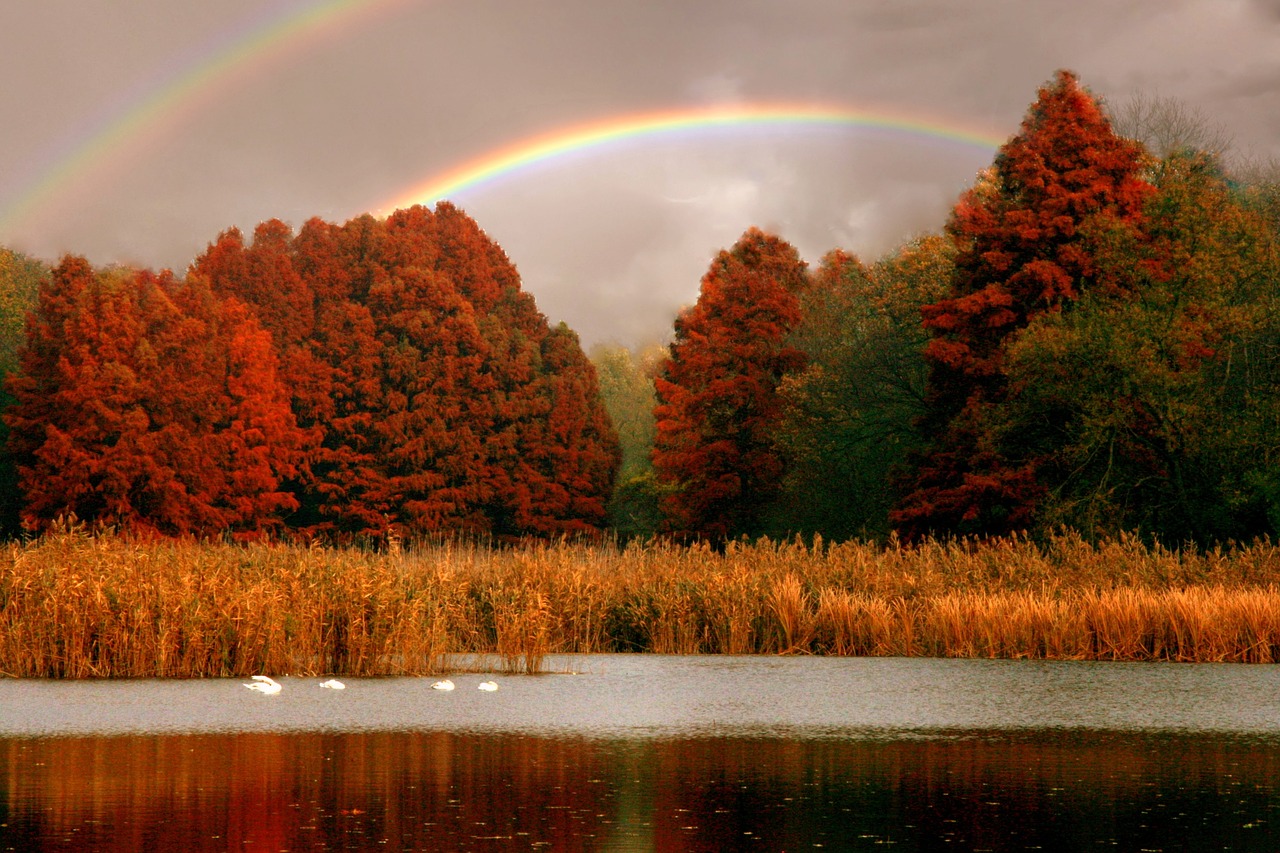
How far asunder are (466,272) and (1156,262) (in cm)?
3554

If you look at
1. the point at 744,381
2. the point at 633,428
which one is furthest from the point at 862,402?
the point at 633,428

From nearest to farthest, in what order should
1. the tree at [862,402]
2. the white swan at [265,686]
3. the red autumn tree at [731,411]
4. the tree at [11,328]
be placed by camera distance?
the white swan at [265,686]
the tree at [862,402]
the red autumn tree at [731,411]
the tree at [11,328]

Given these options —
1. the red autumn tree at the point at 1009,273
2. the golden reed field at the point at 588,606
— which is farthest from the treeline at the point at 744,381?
the golden reed field at the point at 588,606

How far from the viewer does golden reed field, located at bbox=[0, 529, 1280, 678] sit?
1666 cm

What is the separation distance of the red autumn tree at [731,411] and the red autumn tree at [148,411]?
41.1 feet

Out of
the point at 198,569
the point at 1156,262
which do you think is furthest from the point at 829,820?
the point at 1156,262

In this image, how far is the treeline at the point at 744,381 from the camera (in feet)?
104

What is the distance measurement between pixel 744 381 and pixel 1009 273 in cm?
1305

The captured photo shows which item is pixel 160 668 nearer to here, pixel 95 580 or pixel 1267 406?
pixel 95 580

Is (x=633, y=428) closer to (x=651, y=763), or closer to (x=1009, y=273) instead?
(x=1009, y=273)

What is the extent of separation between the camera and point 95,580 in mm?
16812

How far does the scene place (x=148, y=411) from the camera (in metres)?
47.6

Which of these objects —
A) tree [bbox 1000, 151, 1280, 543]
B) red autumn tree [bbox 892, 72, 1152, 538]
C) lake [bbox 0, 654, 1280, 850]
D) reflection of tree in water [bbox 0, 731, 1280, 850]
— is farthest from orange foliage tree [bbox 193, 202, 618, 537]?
reflection of tree in water [bbox 0, 731, 1280, 850]

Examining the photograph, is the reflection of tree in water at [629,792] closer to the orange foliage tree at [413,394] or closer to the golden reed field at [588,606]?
the golden reed field at [588,606]
